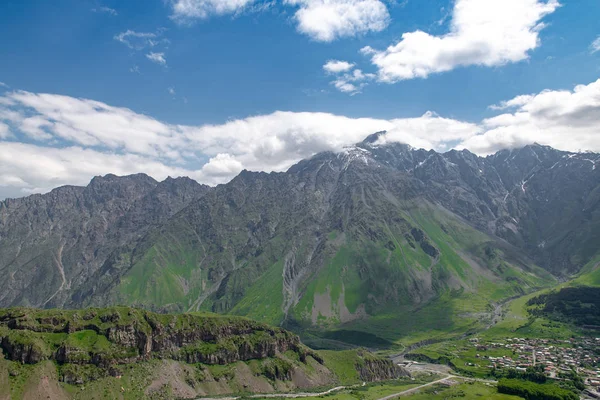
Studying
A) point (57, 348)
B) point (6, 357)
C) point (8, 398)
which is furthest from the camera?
point (57, 348)

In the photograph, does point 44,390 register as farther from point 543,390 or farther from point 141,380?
A: point 543,390

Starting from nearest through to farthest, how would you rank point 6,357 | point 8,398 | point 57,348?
1. point 8,398
2. point 6,357
3. point 57,348

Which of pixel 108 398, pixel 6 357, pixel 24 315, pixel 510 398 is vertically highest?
Result: pixel 24 315

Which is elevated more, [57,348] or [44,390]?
[57,348]

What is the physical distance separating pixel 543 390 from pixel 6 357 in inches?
8981

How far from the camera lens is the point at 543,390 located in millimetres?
196375

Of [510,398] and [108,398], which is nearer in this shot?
[108,398]

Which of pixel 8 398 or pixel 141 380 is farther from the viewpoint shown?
pixel 141 380

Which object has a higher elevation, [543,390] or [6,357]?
[6,357]

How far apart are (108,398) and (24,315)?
55.3m

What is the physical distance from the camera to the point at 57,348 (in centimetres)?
18988

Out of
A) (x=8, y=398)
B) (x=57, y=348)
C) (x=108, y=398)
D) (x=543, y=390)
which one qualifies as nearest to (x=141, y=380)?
(x=108, y=398)

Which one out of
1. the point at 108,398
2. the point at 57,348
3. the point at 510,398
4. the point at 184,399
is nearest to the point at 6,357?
the point at 57,348

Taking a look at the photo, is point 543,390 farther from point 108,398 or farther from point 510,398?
point 108,398
